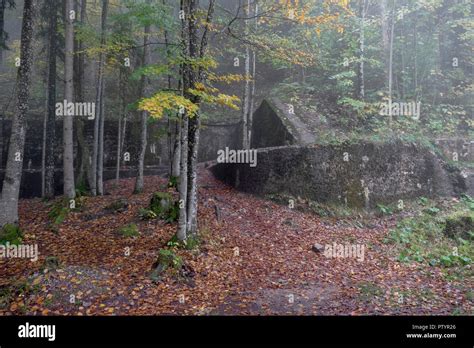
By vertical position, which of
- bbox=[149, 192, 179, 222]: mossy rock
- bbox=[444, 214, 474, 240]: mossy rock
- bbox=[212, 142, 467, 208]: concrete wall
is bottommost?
bbox=[444, 214, 474, 240]: mossy rock

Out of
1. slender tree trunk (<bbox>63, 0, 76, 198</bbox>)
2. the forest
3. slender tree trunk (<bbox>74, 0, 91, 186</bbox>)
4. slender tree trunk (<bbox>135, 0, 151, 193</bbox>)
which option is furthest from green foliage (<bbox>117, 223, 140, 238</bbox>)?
slender tree trunk (<bbox>74, 0, 91, 186</bbox>)

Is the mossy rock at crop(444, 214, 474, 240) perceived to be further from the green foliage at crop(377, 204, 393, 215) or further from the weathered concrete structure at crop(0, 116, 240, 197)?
the weathered concrete structure at crop(0, 116, 240, 197)

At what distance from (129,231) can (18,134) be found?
14.6 feet

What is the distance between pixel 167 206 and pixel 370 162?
1008cm

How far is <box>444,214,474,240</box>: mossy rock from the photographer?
12909mm

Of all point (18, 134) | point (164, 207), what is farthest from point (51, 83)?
point (164, 207)

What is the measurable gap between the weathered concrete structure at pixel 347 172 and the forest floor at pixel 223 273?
1.84 m

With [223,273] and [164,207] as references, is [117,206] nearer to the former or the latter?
[164,207]

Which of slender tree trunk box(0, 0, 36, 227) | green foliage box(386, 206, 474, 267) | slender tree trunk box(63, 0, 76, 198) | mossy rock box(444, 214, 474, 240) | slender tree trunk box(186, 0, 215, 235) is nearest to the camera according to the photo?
slender tree trunk box(0, 0, 36, 227)

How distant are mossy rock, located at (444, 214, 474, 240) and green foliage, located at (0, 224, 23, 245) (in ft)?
50.2

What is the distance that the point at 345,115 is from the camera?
1930cm
